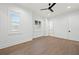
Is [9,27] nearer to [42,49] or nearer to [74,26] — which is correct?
[42,49]

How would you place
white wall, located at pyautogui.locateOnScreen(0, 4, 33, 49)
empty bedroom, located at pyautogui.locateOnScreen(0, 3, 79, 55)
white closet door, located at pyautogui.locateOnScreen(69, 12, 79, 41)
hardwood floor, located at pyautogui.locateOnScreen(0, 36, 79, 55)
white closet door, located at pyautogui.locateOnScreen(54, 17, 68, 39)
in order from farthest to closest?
white closet door, located at pyautogui.locateOnScreen(54, 17, 68, 39)
white closet door, located at pyautogui.locateOnScreen(69, 12, 79, 41)
white wall, located at pyautogui.locateOnScreen(0, 4, 33, 49)
empty bedroom, located at pyautogui.locateOnScreen(0, 3, 79, 55)
hardwood floor, located at pyautogui.locateOnScreen(0, 36, 79, 55)

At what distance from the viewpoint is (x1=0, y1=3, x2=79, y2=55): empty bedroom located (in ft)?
11.7

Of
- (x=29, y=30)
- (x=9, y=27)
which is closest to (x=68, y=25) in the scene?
(x=29, y=30)

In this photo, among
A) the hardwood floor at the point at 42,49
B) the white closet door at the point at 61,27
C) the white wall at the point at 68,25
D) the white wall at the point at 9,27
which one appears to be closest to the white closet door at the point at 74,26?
the white wall at the point at 68,25

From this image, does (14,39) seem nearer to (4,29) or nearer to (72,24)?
(4,29)

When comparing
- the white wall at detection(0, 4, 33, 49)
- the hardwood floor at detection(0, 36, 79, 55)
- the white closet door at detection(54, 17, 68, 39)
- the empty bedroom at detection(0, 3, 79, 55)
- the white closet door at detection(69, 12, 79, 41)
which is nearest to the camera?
the hardwood floor at detection(0, 36, 79, 55)

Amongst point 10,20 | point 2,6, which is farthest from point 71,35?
point 2,6

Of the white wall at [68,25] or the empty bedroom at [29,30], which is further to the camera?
the white wall at [68,25]

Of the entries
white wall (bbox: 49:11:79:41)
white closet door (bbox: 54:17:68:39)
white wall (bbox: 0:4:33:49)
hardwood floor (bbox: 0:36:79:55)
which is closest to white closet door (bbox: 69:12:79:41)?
white wall (bbox: 49:11:79:41)

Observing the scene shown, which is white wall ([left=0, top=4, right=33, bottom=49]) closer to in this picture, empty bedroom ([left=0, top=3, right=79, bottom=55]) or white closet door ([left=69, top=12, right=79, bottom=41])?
empty bedroom ([left=0, top=3, right=79, bottom=55])

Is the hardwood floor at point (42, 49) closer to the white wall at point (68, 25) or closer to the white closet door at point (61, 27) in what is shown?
the white wall at point (68, 25)

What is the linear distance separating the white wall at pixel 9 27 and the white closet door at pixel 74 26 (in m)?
3.25

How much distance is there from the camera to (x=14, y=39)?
183 inches

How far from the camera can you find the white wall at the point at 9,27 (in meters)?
3.95
